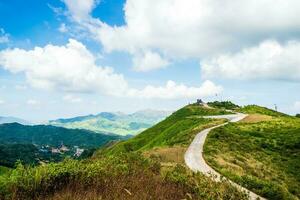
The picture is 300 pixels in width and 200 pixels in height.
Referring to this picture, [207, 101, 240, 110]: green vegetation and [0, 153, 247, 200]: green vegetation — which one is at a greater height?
[207, 101, 240, 110]: green vegetation

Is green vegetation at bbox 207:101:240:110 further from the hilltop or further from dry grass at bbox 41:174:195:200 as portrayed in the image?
dry grass at bbox 41:174:195:200

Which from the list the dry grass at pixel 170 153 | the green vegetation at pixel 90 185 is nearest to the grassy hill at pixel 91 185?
the green vegetation at pixel 90 185

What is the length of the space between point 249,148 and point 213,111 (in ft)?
244

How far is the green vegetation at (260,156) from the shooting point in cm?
3288

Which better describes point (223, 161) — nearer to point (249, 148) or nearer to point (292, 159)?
point (249, 148)

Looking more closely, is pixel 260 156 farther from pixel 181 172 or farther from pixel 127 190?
pixel 127 190

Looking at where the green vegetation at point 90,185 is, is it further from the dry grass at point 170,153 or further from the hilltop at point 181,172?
the dry grass at point 170,153

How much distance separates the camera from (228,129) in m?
72.0

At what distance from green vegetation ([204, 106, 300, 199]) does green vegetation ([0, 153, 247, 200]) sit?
19.3 metres

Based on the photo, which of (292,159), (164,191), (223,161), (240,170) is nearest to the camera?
(164,191)

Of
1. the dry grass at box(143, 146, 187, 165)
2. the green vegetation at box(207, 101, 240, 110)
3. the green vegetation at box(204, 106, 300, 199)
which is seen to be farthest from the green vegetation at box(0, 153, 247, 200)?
the green vegetation at box(207, 101, 240, 110)

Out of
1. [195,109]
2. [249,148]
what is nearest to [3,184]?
[249,148]

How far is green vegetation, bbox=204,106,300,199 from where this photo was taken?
32.9 meters

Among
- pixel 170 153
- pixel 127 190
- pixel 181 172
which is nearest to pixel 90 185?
pixel 127 190
